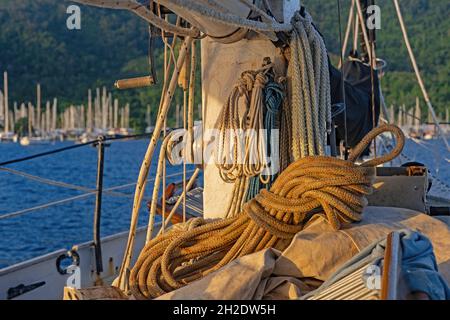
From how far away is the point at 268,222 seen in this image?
149 inches

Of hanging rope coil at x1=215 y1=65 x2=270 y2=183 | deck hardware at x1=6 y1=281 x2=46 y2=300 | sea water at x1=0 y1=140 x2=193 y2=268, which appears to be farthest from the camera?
sea water at x1=0 y1=140 x2=193 y2=268

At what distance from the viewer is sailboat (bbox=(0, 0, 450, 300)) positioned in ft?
11.0

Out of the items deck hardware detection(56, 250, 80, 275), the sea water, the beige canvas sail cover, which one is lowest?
the sea water

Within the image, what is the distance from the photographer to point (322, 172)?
12.4ft

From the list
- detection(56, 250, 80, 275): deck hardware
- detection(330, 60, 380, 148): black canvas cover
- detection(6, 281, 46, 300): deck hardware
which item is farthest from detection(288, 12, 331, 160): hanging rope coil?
detection(56, 250, 80, 275): deck hardware

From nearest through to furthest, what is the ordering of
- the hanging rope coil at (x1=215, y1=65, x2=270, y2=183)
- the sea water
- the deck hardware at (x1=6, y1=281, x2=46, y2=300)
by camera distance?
the hanging rope coil at (x1=215, y1=65, x2=270, y2=183), the deck hardware at (x1=6, y1=281, x2=46, y2=300), the sea water

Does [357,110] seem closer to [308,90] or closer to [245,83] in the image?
[308,90]

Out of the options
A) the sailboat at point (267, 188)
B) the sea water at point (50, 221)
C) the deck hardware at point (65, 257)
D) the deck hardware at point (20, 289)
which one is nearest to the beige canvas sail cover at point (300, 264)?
the sailboat at point (267, 188)

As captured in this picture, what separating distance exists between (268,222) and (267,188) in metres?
0.69

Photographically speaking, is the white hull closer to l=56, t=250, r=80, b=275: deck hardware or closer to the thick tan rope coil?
l=56, t=250, r=80, b=275: deck hardware

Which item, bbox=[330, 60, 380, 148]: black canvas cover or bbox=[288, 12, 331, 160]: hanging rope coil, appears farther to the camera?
bbox=[330, 60, 380, 148]: black canvas cover

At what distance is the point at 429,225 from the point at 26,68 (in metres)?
87.1
